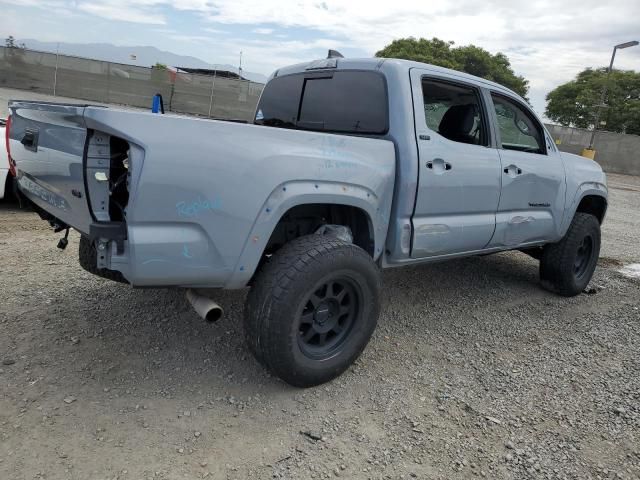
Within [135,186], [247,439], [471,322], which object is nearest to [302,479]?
[247,439]

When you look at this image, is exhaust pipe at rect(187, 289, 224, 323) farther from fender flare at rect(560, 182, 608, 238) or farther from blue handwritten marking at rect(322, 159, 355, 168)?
fender flare at rect(560, 182, 608, 238)

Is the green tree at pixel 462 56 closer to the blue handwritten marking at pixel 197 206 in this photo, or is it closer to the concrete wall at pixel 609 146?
the concrete wall at pixel 609 146

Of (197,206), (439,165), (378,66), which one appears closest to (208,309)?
(197,206)

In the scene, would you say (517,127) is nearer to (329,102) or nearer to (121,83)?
(329,102)

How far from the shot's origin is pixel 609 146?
91.1 ft

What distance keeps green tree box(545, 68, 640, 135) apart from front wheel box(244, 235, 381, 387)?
144 feet

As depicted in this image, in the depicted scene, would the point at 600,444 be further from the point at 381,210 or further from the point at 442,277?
the point at 442,277

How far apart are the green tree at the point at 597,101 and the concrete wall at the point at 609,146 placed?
14221mm

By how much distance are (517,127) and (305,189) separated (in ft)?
8.46

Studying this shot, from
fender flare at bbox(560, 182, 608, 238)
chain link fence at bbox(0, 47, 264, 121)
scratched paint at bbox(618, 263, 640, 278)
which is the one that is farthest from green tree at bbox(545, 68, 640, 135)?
fender flare at bbox(560, 182, 608, 238)

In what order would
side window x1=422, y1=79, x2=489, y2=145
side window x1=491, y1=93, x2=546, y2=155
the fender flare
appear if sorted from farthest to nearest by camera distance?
1. the fender flare
2. side window x1=491, y1=93, x2=546, y2=155
3. side window x1=422, y1=79, x2=489, y2=145

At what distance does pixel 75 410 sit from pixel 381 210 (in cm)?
205

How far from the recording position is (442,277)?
540 cm

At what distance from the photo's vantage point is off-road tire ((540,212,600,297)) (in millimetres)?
5043
